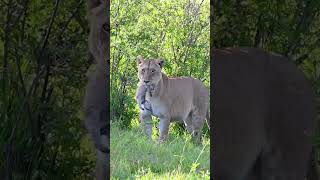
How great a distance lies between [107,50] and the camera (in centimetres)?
157

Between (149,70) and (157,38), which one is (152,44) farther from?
(149,70)

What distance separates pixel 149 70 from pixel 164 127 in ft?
1.49

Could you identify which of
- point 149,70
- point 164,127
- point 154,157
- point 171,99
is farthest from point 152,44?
point 154,157

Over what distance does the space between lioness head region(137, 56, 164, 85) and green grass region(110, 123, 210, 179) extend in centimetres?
33

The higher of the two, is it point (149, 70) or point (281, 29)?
point (281, 29)

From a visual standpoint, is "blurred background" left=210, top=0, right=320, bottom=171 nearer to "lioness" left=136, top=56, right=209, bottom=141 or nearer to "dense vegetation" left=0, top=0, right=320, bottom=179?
"dense vegetation" left=0, top=0, right=320, bottom=179

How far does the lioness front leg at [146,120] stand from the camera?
3.24 m

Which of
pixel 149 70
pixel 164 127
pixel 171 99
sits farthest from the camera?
pixel 171 99

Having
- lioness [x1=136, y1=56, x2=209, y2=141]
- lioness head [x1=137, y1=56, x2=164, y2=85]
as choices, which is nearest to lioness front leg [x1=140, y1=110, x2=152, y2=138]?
lioness [x1=136, y1=56, x2=209, y2=141]

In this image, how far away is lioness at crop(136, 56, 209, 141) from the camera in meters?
3.09

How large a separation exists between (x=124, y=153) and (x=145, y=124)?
1.92 feet

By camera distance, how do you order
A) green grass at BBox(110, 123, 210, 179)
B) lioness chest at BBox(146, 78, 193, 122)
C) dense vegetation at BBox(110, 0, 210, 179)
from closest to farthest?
green grass at BBox(110, 123, 210, 179) → dense vegetation at BBox(110, 0, 210, 179) → lioness chest at BBox(146, 78, 193, 122)

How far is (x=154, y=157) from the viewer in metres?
2.71

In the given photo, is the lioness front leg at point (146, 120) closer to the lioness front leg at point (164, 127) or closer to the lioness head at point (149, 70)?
the lioness front leg at point (164, 127)
